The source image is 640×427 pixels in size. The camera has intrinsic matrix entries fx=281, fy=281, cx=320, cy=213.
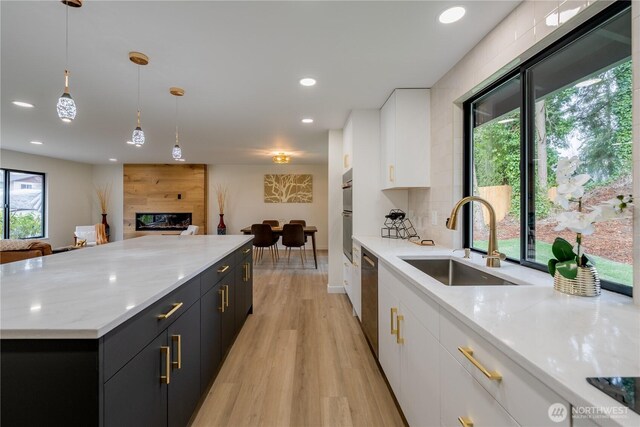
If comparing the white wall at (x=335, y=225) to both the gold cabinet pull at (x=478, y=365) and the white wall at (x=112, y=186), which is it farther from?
the white wall at (x=112, y=186)

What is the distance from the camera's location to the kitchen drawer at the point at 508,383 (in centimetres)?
61

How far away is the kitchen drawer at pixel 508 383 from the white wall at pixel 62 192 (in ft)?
27.9

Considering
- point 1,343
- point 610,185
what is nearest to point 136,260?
point 1,343

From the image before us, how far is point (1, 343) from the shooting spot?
783 mm

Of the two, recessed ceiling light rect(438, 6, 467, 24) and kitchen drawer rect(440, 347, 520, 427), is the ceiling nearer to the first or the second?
recessed ceiling light rect(438, 6, 467, 24)

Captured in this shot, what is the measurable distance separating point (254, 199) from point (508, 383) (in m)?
7.70

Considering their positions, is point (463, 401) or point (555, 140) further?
point (555, 140)

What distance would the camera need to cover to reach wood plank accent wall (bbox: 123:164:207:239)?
25.1ft

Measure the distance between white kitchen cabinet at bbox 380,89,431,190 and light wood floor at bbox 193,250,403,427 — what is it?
156cm

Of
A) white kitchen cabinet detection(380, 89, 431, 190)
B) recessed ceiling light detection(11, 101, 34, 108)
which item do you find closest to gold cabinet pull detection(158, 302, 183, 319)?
white kitchen cabinet detection(380, 89, 431, 190)

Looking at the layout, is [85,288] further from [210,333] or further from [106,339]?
[210,333]

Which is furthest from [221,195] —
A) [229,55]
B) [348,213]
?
[229,55]

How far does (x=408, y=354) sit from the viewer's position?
140 cm

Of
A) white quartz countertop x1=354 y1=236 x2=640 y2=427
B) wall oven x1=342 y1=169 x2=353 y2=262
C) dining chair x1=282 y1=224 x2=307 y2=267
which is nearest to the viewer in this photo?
white quartz countertop x1=354 y1=236 x2=640 y2=427
